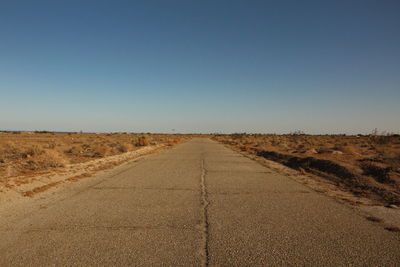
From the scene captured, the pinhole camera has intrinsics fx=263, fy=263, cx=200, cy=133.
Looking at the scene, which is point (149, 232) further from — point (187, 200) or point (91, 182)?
point (91, 182)

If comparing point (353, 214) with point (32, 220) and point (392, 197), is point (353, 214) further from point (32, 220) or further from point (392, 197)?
point (32, 220)

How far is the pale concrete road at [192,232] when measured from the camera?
3.56 metres

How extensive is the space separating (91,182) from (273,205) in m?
6.13

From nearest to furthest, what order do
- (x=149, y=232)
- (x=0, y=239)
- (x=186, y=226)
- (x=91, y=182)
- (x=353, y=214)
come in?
(x=0, y=239)
(x=149, y=232)
(x=186, y=226)
(x=353, y=214)
(x=91, y=182)

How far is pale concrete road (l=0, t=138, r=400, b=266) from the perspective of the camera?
3559 mm

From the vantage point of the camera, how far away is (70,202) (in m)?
6.34

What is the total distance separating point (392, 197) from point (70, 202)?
8659mm

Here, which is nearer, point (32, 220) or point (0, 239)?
point (0, 239)

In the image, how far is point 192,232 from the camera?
4.48m

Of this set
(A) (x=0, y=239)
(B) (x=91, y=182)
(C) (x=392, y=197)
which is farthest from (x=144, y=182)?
(C) (x=392, y=197)

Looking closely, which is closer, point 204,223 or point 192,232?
point 192,232

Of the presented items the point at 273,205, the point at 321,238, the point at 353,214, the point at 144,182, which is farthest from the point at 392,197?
the point at 144,182

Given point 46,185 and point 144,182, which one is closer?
point 46,185

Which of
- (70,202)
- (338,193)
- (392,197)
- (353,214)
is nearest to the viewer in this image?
(353,214)
